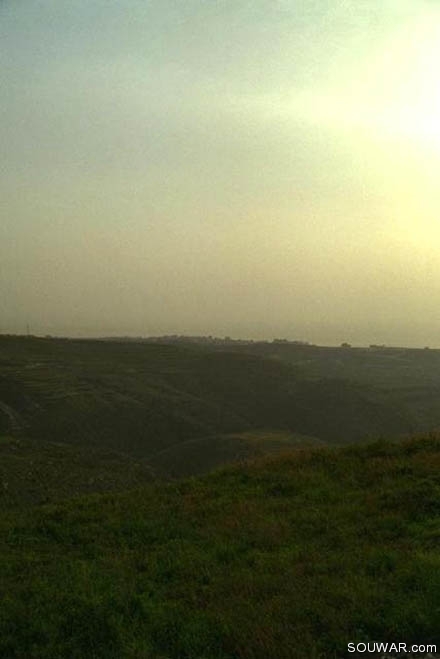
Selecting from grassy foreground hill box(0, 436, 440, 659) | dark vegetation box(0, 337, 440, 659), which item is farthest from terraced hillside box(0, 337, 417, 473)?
grassy foreground hill box(0, 436, 440, 659)

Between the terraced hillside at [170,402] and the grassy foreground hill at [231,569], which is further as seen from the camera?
the terraced hillside at [170,402]

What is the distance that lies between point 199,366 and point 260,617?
62057mm

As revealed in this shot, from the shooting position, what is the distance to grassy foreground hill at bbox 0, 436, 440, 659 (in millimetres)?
6277

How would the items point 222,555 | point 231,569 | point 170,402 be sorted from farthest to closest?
point 170,402
point 222,555
point 231,569

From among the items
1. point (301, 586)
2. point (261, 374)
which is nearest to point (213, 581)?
Result: point (301, 586)

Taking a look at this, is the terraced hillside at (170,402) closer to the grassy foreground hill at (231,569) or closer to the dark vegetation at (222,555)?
the dark vegetation at (222,555)

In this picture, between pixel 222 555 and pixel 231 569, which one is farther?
pixel 222 555

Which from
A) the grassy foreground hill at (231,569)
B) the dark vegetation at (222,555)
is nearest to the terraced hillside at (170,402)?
the dark vegetation at (222,555)

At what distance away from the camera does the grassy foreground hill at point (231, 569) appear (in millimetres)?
6277

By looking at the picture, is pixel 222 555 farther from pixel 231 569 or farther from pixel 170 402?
pixel 170 402

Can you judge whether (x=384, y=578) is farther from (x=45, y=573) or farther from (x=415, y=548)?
(x=45, y=573)

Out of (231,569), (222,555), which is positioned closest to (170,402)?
(222,555)

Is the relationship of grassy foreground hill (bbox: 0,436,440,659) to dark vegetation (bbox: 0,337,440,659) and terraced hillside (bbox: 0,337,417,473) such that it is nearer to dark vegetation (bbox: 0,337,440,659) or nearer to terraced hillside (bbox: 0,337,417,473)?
dark vegetation (bbox: 0,337,440,659)

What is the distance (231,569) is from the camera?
878 cm
